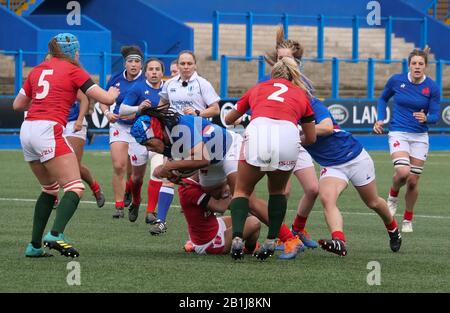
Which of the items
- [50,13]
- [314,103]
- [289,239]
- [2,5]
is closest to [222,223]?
[289,239]

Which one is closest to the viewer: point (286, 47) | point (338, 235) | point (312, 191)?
point (338, 235)

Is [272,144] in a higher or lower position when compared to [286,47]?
lower

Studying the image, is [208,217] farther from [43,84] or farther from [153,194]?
[153,194]

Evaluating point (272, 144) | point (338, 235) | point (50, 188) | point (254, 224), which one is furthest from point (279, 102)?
point (50, 188)

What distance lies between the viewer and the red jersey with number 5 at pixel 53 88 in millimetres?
10805

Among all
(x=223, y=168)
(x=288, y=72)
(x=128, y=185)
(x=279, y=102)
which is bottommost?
(x=128, y=185)

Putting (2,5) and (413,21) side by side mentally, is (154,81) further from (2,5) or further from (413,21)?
(413,21)

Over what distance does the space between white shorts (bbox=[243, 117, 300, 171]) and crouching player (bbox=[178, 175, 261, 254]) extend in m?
0.75

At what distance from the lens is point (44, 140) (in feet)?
35.2

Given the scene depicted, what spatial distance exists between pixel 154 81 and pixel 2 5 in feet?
67.7

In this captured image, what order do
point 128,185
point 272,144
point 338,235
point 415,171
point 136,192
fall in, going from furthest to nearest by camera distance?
point 128,185 < point 136,192 < point 415,171 < point 338,235 < point 272,144

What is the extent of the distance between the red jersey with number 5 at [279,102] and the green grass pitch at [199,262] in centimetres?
130

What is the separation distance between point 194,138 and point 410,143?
5007mm

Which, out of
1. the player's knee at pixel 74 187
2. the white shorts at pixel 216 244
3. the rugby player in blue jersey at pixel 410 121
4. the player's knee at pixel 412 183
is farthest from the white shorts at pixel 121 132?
the player's knee at pixel 74 187
